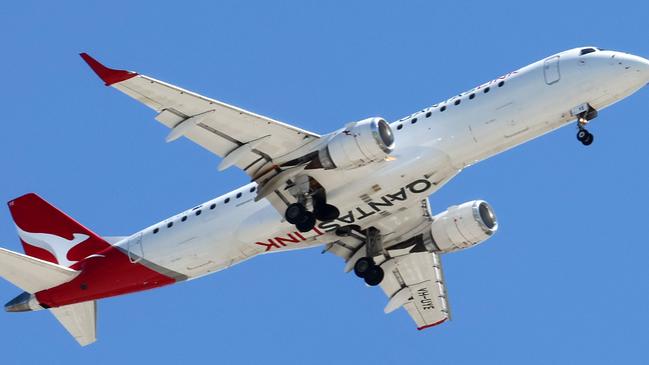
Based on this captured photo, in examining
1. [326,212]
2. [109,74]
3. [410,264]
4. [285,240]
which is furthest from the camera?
[410,264]

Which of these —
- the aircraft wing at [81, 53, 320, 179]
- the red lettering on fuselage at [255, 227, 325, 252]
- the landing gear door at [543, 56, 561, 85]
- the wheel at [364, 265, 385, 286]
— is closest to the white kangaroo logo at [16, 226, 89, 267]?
the red lettering on fuselage at [255, 227, 325, 252]

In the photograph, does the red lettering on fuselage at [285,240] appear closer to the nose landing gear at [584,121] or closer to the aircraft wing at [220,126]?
the aircraft wing at [220,126]

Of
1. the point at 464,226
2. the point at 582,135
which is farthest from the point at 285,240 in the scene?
the point at 582,135

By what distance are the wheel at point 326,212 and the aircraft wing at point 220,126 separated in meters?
2.28

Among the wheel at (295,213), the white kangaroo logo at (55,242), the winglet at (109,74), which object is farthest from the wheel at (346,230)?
the winglet at (109,74)

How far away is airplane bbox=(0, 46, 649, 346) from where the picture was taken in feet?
146

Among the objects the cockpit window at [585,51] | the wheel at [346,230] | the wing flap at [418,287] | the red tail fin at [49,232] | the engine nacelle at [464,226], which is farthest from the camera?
the wing flap at [418,287]

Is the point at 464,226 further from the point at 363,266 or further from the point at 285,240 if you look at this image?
the point at 285,240

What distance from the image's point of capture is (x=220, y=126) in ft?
147

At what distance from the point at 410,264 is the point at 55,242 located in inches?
561

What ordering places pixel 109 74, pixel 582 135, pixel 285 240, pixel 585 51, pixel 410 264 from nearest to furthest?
pixel 109 74 → pixel 582 135 → pixel 585 51 → pixel 285 240 → pixel 410 264

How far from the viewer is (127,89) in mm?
42250

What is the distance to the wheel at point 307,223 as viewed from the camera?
151 ft

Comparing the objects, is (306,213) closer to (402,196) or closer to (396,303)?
(402,196)
